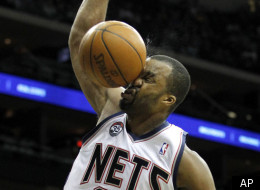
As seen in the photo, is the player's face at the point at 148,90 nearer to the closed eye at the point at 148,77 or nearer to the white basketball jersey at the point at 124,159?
the closed eye at the point at 148,77

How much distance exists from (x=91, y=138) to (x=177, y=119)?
14.0 meters

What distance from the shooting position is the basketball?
3.15 meters

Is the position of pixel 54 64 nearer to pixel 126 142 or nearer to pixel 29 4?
pixel 29 4

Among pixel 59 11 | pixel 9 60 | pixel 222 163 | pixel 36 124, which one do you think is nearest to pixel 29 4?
pixel 59 11

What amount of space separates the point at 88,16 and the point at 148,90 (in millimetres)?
587

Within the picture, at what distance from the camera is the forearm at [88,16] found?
137 inches

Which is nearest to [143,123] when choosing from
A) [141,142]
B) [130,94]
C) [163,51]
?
[141,142]

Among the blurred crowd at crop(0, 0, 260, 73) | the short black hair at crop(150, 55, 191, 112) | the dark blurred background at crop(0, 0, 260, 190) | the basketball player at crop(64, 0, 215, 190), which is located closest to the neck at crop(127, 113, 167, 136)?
the basketball player at crop(64, 0, 215, 190)

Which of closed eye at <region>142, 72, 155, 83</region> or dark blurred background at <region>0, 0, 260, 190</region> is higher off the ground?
dark blurred background at <region>0, 0, 260, 190</region>

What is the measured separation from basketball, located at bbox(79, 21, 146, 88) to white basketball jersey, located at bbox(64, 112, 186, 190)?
0.31m

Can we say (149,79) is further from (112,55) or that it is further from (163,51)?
(163,51)

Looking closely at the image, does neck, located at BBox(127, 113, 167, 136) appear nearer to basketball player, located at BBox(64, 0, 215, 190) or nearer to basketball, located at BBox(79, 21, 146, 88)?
basketball player, located at BBox(64, 0, 215, 190)

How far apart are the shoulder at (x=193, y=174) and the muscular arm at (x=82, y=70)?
1.74 feet

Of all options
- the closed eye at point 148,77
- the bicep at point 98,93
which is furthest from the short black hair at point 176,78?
the bicep at point 98,93
